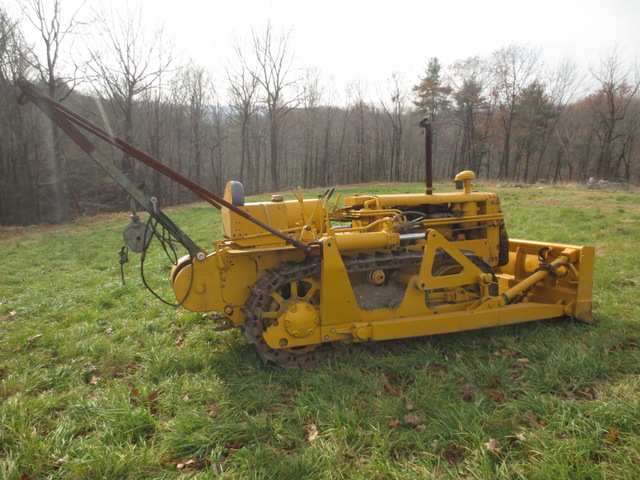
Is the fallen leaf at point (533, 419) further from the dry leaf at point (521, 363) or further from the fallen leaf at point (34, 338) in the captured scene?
the fallen leaf at point (34, 338)

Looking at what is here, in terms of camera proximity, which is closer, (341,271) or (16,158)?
(341,271)

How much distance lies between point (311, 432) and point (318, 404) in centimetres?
29

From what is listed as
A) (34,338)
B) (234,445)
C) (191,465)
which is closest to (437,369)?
(234,445)

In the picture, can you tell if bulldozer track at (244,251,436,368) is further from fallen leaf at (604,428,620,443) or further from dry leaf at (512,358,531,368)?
fallen leaf at (604,428,620,443)

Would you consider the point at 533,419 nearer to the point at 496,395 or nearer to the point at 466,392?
the point at 496,395

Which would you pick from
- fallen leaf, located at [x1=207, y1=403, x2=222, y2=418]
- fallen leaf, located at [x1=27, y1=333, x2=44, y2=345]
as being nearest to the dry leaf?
fallen leaf, located at [x1=207, y1=403, x2=222, y2=418]

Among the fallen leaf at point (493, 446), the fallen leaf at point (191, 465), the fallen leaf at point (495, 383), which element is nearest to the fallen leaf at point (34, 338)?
the fallen leaf at point (191, 465)

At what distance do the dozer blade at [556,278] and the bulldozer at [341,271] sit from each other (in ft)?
0.05

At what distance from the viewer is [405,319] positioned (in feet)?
12.9

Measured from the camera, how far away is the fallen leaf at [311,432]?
112 inches

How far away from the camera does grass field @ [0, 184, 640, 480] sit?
2.56 m

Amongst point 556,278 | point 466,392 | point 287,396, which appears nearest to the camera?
point 466,392

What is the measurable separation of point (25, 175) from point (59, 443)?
85.3 ft

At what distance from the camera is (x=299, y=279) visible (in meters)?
3.80
